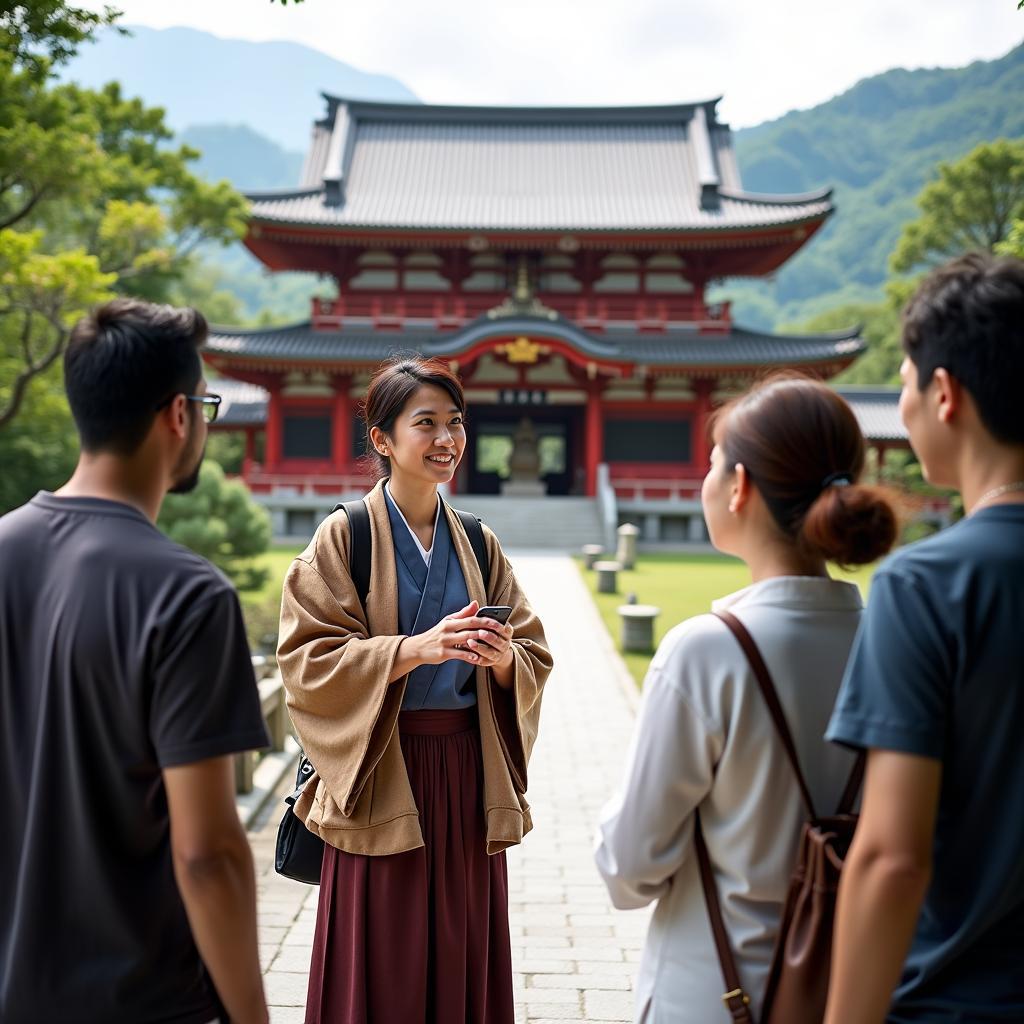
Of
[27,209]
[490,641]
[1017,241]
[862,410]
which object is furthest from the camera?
[862,410]

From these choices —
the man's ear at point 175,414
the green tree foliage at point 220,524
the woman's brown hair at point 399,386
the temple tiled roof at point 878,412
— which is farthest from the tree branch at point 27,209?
the temple tiled roof at point 878,412

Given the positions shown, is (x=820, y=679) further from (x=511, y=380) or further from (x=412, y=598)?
(x=511, y=380)

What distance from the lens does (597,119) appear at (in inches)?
1042

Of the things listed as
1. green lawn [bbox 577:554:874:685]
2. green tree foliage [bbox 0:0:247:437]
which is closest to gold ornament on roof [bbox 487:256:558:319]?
green tree foliage [bbox 0:0:247:437]

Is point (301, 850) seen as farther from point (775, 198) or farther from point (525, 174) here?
point (525, 174)

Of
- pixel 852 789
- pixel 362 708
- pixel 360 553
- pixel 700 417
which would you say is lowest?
pixel 362 708

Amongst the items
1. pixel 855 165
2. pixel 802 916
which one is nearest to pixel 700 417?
pixel 802 916

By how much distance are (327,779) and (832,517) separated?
59.8 inches

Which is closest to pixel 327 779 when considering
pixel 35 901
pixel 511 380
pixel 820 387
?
pixel 35 901

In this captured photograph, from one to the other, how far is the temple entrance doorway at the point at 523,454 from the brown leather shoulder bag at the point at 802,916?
66.4ft

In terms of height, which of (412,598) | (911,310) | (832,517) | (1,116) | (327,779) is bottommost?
(327,779)

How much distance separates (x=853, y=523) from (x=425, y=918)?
1.55 meters

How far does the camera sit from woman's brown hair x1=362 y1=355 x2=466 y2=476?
282cm

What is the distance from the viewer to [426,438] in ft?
9.14
